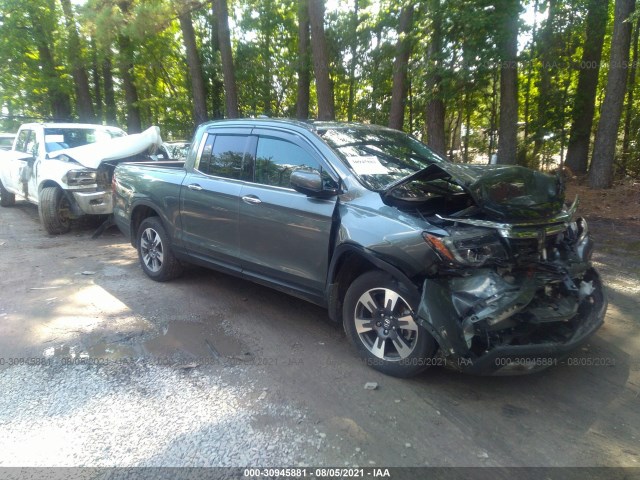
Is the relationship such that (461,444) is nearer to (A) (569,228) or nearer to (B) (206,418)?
(B) (206,418)

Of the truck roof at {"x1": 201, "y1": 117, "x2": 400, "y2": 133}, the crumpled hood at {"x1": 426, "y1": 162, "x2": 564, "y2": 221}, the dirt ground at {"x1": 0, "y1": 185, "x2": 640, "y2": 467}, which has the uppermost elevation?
the truck roof at {"x1": 201, "y1": 117, "x2": 400, "y2": 133}

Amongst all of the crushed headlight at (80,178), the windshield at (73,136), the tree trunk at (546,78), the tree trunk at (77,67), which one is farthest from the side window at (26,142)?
the tree trunk at (546,78)

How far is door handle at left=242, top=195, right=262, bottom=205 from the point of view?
4.66 m

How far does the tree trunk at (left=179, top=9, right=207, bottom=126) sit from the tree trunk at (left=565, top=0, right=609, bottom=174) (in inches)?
436

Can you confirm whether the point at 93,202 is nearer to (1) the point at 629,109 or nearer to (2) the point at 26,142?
(2) the point at 26,142

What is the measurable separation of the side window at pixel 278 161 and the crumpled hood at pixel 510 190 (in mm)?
1229

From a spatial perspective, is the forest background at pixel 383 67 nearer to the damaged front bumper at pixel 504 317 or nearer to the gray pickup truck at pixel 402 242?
the gray pickup truck at pixel 402 242

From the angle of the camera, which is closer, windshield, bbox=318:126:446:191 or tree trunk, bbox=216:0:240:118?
windshield, bbox=318:126:446:191

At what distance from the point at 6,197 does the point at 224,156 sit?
34.4ft

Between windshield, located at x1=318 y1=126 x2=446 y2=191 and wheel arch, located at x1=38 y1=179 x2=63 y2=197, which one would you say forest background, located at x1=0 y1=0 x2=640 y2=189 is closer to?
windshield, located at x1=318 y1=126 x2=446 y2=191

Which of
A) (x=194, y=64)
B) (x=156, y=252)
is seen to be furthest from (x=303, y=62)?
(x=156, y=252)

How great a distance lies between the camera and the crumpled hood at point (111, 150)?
28.1 ft

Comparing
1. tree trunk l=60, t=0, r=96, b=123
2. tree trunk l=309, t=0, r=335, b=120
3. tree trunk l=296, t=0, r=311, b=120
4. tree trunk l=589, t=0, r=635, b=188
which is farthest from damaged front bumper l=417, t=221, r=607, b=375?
tree trunk l=60, t=0, r=96, b=123

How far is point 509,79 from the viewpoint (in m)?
11.0
